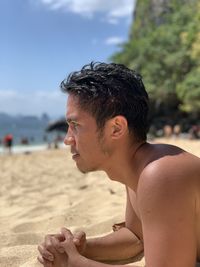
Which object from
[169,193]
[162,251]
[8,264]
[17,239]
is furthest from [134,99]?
[17,239]

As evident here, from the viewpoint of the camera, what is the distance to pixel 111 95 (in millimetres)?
1896

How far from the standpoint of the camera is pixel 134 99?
192cm

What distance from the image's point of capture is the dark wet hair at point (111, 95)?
189 centimetres

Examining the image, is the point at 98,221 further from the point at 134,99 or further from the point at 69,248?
the point at 134,99

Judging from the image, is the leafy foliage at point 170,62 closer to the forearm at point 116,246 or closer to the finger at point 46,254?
the forearm at point 116,246

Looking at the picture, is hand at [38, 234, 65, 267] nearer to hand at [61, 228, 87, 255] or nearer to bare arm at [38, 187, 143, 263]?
hand at [61, 228, 87, 255]

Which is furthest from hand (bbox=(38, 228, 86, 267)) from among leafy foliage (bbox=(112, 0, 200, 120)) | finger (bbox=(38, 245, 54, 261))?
leafy foliage (bbox=(112, 0, 200, 120))

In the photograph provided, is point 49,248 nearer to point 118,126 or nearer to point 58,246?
point 58,246

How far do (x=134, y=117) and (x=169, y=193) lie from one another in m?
0.37

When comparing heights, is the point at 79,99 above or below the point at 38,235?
above

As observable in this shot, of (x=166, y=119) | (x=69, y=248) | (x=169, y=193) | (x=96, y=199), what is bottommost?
(x=166, y=119)

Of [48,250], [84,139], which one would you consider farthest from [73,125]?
[48,250]

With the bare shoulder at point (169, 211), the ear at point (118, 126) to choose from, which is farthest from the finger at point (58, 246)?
the ear at point (118, 126)

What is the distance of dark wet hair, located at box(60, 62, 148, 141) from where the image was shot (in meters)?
1.89
